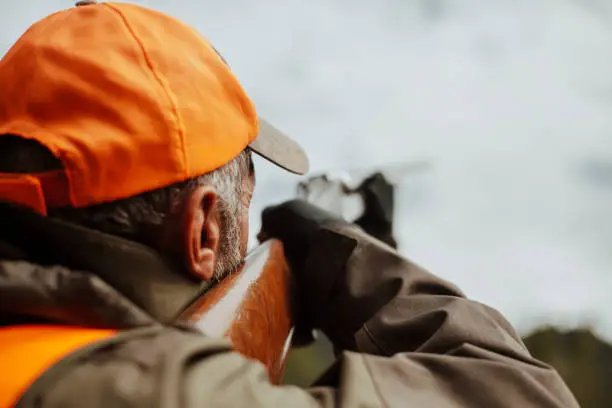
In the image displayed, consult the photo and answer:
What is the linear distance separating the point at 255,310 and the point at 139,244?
0.36 metres

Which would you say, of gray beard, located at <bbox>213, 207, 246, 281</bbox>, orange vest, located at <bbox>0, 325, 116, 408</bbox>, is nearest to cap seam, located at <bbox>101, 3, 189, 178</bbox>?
gray beard, located at <bbox>213, 207, 246, 281</bbox>

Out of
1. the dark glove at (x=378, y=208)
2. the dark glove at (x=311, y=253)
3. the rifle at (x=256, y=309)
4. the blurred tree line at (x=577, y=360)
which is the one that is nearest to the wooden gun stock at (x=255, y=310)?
the rifle at (x=256, y=309)

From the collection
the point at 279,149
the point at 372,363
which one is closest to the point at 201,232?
the point at 372,363

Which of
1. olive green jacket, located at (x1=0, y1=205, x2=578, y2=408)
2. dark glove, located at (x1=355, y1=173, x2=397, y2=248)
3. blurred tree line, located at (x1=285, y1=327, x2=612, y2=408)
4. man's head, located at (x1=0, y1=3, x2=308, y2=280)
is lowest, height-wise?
blurred tree line, located at (x1=285, y1=327, x2=612, y2=408)

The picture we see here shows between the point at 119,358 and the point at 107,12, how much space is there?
31.3 inches

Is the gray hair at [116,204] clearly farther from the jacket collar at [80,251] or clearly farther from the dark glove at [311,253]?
the dark glove at [311,253]

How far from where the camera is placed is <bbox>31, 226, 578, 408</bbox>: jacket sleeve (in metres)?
1.08

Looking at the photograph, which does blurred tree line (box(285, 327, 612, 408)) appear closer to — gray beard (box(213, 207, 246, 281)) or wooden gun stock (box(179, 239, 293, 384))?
wooden gun stock (box(179, 239, 293, 384))

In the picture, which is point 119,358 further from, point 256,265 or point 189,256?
point 256,265

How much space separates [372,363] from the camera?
139cm

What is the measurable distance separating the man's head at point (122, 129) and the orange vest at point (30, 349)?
240 mm

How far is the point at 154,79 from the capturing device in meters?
1.46

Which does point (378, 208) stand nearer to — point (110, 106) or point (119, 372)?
point (110, 106)

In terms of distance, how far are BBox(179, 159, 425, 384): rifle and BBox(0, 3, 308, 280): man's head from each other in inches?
2.7
